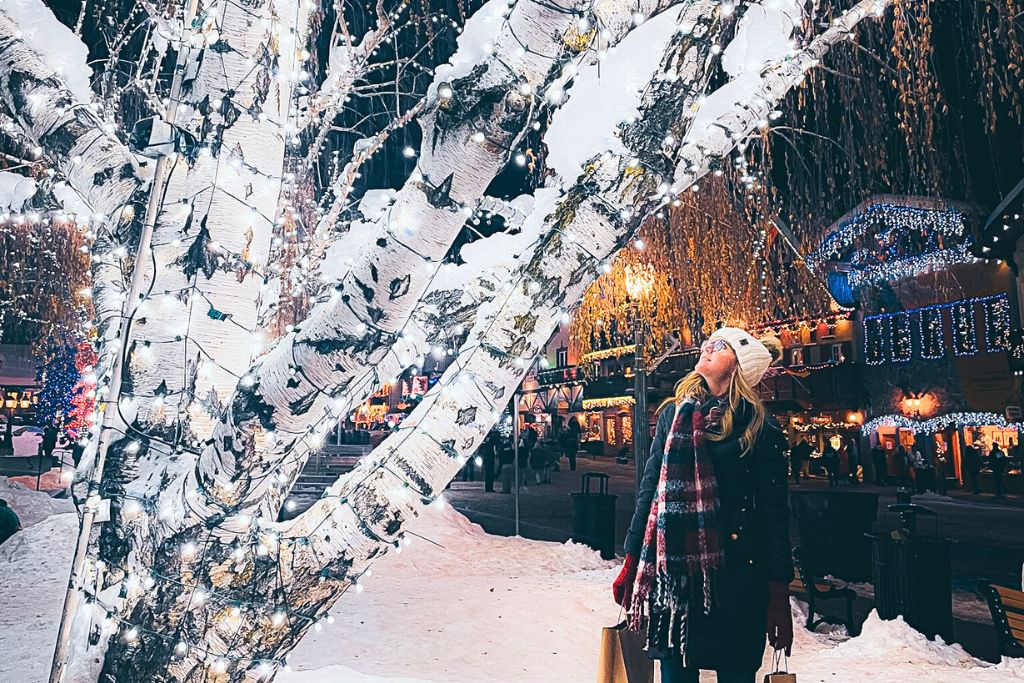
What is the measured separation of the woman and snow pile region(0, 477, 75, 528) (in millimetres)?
10447

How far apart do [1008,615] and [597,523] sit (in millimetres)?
4946

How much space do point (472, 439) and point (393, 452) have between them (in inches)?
9.6

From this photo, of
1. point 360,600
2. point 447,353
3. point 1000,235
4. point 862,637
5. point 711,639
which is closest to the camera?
point 711,639

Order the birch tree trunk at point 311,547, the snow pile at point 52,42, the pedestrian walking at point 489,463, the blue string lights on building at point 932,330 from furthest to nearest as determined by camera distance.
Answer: the blue string lights on building at point 932,330 → the pedestrian walking at point 489,463 → the snow pile at point 52,42 → the birch tree trunk at point 311,547

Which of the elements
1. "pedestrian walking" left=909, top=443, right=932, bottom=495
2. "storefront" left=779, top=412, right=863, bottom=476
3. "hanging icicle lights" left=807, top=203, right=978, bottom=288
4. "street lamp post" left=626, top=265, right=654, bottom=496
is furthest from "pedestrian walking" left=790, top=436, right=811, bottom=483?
"street lamp post" left=626, top=265, right=654, bottom=496

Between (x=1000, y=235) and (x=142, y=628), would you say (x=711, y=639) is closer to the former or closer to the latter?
(x=142, y=628)

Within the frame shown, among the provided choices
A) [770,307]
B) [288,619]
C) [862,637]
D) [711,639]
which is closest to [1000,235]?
[770,307]

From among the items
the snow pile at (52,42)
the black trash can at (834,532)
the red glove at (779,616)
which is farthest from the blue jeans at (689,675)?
the black trash can at (834,532)

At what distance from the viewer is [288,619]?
2.03 meters

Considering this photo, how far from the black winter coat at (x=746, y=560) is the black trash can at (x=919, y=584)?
11.0 ft

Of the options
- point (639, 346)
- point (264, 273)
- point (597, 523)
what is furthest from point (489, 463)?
point (264, 273)

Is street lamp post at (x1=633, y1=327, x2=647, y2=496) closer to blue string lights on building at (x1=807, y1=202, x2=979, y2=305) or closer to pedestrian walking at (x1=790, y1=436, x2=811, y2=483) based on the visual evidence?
blue string lights on building at (x1=807, y1=202, x2=979, y2=305)

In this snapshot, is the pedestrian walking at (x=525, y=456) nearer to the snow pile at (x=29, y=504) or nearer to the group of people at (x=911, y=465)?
the group of people at (x=911, y=465)

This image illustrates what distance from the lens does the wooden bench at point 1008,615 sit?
4.01 m
